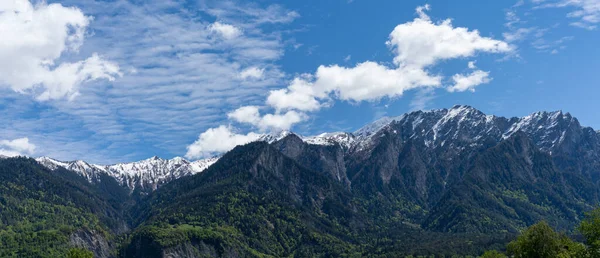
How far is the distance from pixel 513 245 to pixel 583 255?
32703mm

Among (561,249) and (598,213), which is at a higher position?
(598,213)

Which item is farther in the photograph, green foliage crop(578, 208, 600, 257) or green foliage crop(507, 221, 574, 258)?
green foliage crop(507, 221, 574, 258)

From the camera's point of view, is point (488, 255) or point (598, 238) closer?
point (598, 238)

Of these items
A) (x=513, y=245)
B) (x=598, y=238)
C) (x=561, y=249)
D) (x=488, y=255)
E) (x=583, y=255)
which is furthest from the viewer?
(x=488, y=255)

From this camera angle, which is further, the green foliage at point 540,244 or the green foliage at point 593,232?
the green foliage at point 540,244

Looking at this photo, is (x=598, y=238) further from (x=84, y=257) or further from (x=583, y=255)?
(x=84, y=257)

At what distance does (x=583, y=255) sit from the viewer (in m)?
116

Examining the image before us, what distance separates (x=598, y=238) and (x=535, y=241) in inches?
665

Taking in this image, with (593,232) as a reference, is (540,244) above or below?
below

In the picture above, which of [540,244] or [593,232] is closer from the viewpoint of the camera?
[593,232]

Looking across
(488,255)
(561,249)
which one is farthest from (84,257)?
(561,249)

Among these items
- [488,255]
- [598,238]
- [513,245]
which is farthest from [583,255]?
[488,255]

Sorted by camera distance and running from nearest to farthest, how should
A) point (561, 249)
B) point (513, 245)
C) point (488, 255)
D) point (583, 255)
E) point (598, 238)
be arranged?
1. point (583, 255)
2. point (598, 238)
3. point (561, 249)
4. point (513, 245)
5. point (488, 255)

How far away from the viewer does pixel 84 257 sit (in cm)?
18062
